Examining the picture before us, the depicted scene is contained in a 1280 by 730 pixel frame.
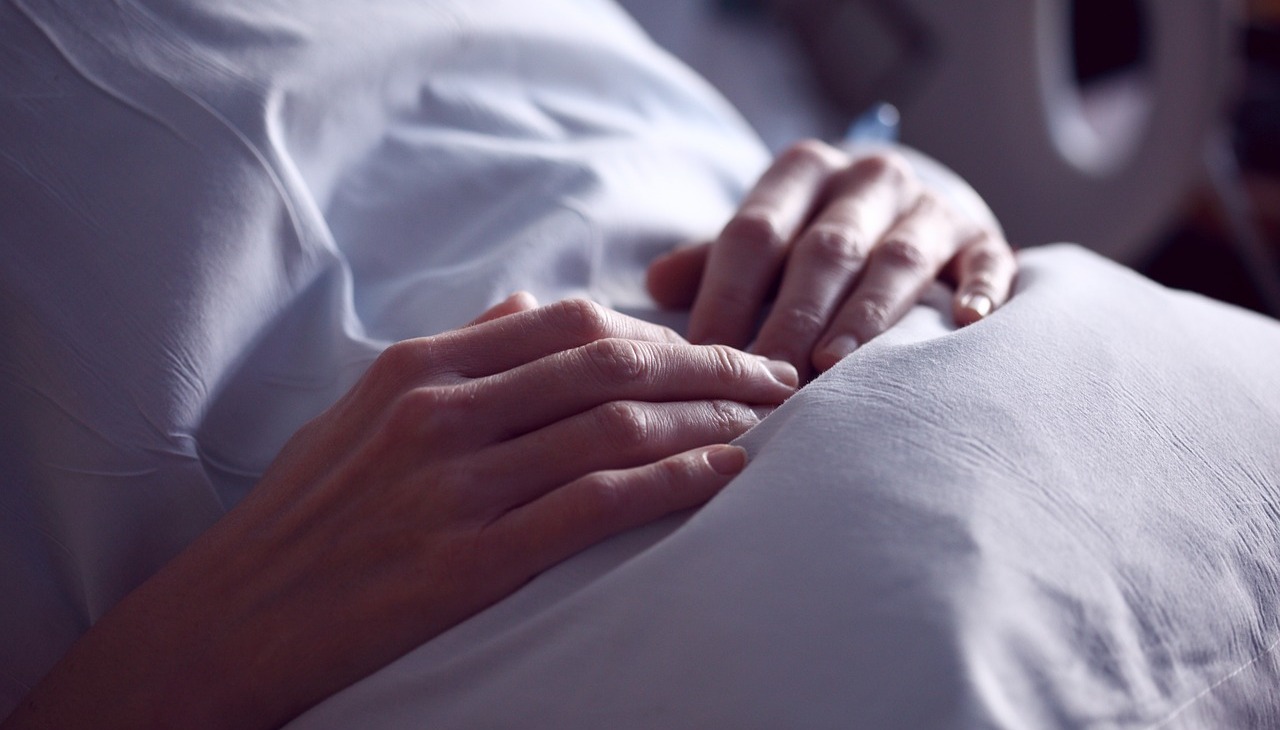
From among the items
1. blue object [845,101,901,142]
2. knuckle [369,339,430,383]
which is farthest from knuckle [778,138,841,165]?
blue object [845,101,901,142]

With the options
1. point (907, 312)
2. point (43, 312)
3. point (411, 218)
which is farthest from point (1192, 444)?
point (43, 312)

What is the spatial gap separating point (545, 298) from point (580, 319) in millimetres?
116

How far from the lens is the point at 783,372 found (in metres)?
0.55

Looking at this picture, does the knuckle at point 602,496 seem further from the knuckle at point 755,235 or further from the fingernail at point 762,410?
the knuckle at point 755,235

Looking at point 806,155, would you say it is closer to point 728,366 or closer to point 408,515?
point 728,366

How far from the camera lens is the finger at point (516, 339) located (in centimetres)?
51

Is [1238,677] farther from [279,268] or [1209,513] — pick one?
[279,268]

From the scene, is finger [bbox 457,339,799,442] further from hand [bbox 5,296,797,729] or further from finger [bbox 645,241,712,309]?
finger [bbox 645,241,712,309]

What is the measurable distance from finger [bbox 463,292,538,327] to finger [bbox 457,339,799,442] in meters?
0.06

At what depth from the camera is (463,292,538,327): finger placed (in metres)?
0.56

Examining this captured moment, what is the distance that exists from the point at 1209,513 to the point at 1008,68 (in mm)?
1271

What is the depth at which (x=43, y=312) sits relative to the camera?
0.54m

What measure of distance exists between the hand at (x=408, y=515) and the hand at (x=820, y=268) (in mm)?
102

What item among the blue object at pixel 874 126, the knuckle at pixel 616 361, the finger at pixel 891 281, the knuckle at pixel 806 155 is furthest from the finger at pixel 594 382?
the blue object at pixel 874 126
